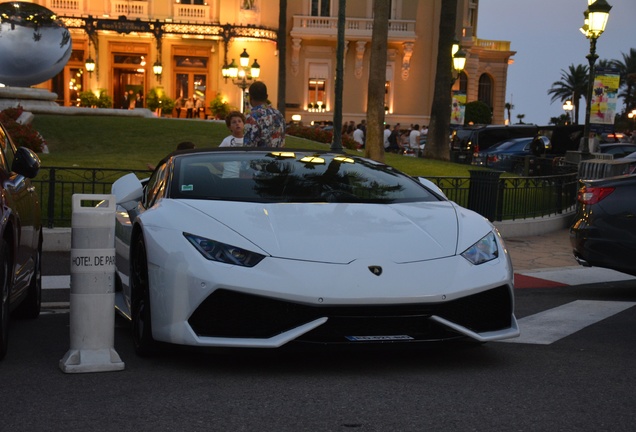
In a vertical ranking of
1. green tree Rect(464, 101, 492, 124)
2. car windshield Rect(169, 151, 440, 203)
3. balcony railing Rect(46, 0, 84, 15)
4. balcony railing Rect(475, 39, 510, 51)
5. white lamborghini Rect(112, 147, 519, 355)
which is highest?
balcony railing Rect(46, 0, 84, 15)

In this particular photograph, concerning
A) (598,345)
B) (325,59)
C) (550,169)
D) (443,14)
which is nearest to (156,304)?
(598,345)

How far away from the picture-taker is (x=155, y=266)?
255 inches

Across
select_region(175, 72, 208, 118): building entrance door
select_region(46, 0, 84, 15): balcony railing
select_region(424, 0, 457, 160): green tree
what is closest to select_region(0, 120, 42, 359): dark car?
select_region(424, 0, 457, 160): green tree

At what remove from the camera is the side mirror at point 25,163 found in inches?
303

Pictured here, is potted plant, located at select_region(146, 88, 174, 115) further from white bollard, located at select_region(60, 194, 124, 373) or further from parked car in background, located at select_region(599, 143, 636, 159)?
white bollard, located at select_region(60, 194, 124, 373)

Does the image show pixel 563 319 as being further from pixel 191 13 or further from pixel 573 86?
pixel 573 86

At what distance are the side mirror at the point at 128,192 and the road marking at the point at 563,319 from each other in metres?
2.83

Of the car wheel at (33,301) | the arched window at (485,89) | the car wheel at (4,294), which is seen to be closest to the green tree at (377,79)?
the car wheel at (33,301)

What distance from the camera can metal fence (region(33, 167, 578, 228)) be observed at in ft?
50.2

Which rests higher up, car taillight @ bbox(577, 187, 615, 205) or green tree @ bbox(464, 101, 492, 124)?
car taillight @ bbox(577, 187, 615, 205)

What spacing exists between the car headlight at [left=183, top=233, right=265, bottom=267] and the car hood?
8 cm

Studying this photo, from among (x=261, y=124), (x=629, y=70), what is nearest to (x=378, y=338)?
(x=261, y=124)

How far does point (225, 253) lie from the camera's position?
6246 millimetres

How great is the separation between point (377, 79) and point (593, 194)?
17559 mm
